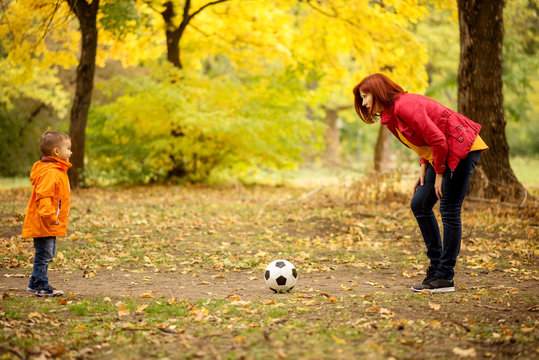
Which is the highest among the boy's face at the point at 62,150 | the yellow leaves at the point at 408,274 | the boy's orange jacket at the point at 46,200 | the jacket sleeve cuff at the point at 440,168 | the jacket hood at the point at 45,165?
the jacket sleeve cuff at the point at 440,168

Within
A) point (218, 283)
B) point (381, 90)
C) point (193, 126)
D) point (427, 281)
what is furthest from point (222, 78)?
Answer: point (427, 281)

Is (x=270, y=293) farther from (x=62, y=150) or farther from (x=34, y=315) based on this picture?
(x=62, y=150)

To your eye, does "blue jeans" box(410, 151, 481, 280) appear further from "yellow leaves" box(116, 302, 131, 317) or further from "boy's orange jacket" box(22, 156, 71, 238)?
"boy's orange jacket" box(22, 156, 71, 238)

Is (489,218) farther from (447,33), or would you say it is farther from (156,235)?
(447,33)

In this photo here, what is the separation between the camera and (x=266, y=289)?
5176mm

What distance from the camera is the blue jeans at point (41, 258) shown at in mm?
4676

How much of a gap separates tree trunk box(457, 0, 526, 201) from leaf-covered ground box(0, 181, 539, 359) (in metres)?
0.64

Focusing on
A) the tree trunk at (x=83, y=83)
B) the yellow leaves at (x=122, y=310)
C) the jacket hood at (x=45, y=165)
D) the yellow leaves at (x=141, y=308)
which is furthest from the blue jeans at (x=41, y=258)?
the tree trunk at (x=83, y=83)

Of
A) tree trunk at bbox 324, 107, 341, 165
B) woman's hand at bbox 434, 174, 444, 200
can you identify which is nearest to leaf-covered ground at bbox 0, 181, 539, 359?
woman's hand at bbox 434, 174, 444, 200

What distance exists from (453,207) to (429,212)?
0.26 metres

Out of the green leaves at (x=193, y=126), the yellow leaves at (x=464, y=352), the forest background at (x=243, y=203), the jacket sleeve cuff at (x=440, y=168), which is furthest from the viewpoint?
the green leaves at (x=193, y=126)

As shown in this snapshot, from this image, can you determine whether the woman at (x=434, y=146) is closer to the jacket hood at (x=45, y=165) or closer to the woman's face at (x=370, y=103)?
the woman's face at (x=370, y=103)

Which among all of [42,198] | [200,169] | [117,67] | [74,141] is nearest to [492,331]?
[42,198]

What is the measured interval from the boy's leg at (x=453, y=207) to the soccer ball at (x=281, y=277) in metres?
1.42
